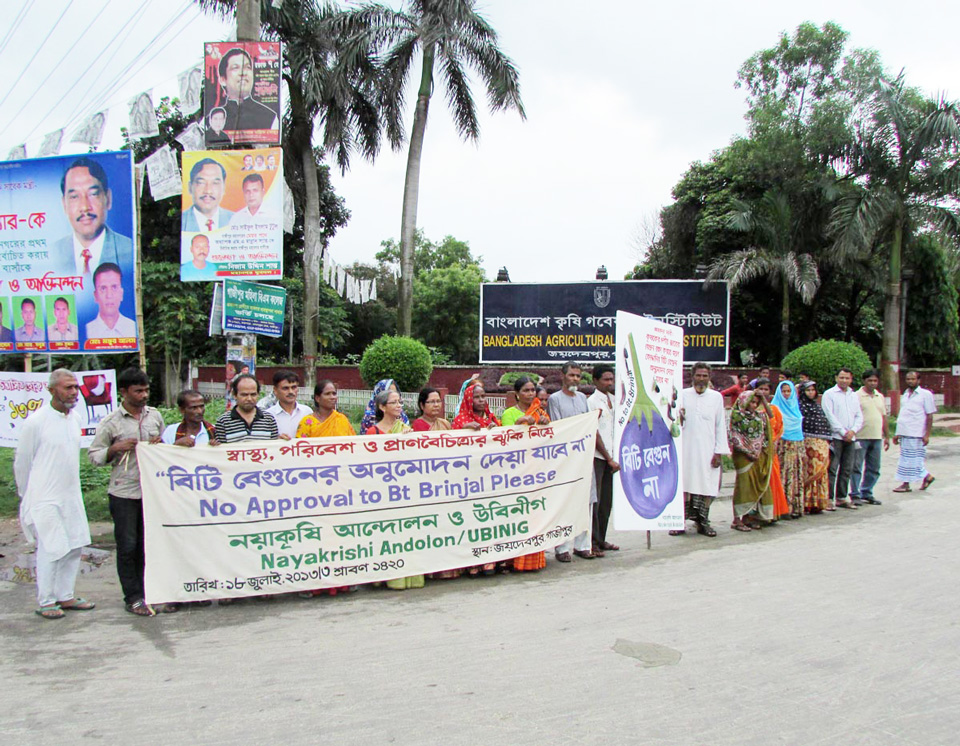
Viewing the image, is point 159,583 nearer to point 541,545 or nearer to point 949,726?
point 541,545

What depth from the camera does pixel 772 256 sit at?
22.0 meters

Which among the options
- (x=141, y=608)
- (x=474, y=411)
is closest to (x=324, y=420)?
(x=474, y=411)

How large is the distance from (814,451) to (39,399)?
335 inches

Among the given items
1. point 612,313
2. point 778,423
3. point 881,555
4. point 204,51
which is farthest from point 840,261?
point 204,51

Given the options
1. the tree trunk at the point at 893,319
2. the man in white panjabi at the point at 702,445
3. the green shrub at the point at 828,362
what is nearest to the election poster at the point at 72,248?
the man in white panjabi at the point at 702,445

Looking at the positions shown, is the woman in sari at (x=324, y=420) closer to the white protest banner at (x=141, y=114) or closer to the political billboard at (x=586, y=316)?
the white protest banner at (x=141, y=114)

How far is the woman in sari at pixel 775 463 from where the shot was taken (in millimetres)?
8250

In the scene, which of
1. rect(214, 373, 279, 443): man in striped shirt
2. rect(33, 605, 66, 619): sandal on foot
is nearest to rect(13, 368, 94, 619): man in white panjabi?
rect(33, 605, 66, 619): sandal on foot

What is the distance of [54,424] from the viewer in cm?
529

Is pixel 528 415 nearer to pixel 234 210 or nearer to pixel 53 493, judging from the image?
pixel 53 493

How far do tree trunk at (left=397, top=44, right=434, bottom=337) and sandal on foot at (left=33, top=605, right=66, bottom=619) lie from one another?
15.9m

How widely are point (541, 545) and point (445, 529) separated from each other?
0.87 m

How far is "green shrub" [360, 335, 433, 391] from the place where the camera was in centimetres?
1797

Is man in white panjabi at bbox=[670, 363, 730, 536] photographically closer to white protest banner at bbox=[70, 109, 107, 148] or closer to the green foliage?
white protest banner at bbox=[70, 109, 107, 148]
